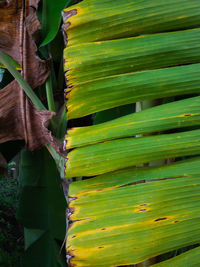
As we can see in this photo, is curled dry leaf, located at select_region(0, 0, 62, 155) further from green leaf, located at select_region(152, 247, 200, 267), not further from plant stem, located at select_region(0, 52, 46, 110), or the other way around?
green leaf, located at select_region(152, 247, 200, 267)

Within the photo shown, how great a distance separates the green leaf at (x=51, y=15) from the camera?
817 millimetres

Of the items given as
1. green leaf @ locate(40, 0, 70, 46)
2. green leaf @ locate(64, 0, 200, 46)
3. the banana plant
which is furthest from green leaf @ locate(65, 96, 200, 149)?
green leaf @ locate(40, 0, 70, 46)

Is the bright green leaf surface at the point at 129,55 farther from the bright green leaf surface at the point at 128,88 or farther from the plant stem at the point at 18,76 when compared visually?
the plant stem at the point at 18,76

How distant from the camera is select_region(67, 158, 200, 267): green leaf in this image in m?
0.49

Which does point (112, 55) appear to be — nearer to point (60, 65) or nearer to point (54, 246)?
point (60, 65)

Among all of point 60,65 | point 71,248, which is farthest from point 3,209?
point 71,248

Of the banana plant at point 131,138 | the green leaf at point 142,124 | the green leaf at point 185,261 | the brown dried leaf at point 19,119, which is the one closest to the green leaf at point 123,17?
the banana plant at point 131,138

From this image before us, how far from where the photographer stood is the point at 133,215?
20.2 inches

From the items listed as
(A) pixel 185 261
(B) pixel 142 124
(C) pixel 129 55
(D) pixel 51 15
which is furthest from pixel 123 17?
(A) pixel 185 261

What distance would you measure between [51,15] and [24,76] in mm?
211

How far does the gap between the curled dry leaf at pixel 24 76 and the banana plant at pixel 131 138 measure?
267mm

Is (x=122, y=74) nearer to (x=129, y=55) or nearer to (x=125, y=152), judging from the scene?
(x=129, y=55)

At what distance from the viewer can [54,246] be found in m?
1.20

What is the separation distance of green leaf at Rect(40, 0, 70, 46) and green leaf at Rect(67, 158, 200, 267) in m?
0.51
